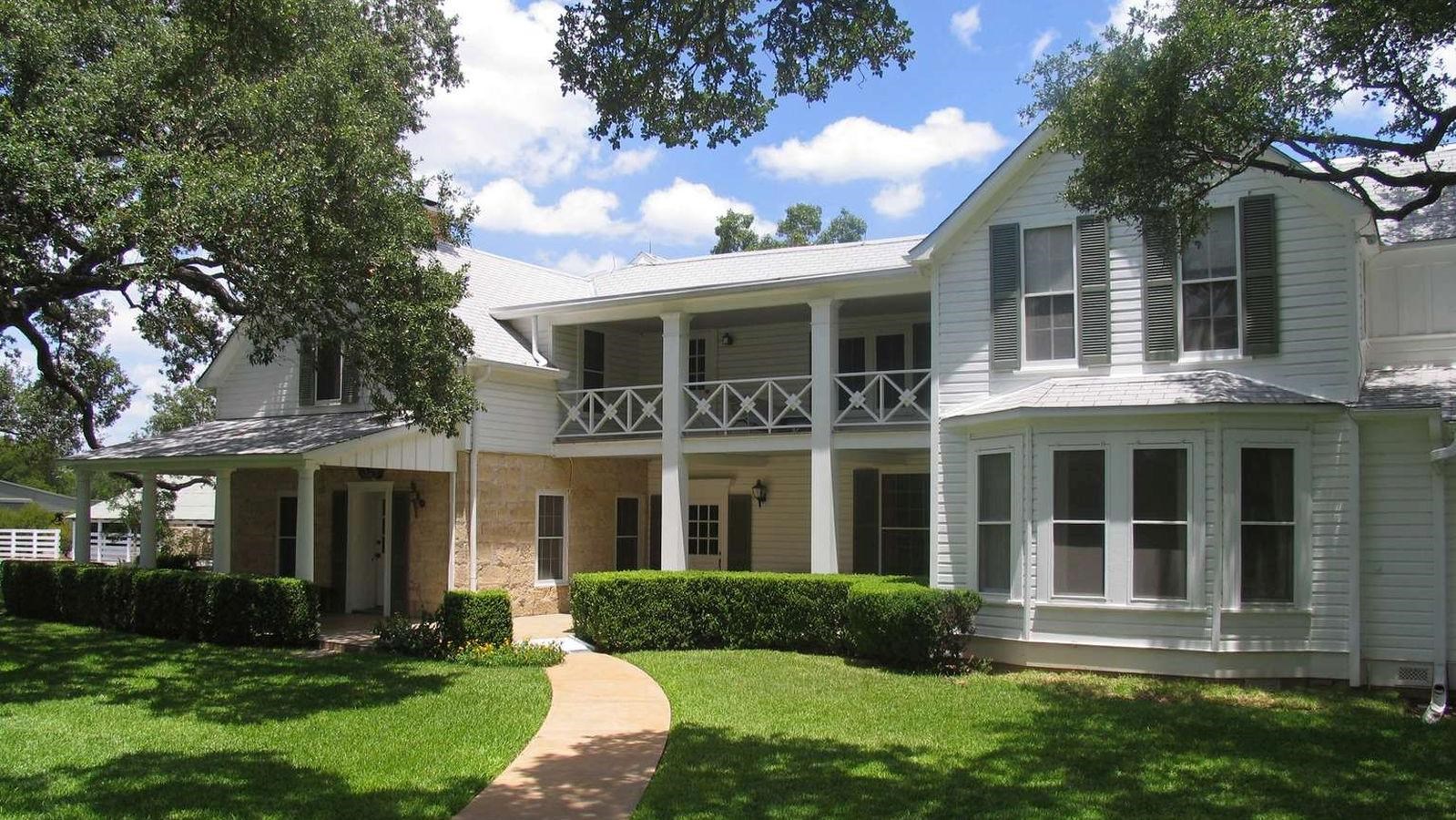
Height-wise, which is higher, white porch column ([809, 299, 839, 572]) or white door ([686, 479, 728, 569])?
white porch column ([809, 299, 839, 572])

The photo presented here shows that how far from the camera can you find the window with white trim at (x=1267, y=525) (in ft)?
41.8

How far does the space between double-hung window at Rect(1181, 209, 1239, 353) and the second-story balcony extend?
4558mm

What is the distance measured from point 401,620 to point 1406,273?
566 inches

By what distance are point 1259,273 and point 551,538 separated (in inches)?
495

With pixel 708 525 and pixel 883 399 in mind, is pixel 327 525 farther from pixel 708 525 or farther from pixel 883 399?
pixel 883 399

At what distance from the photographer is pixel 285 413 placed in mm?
20938

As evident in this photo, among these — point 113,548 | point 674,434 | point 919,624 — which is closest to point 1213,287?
point 919,624

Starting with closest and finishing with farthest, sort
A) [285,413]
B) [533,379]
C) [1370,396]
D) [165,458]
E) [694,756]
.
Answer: [694,756]
[1370,396]
[165,458]
[533,379]
[285,413]

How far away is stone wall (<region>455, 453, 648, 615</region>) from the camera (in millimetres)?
18531

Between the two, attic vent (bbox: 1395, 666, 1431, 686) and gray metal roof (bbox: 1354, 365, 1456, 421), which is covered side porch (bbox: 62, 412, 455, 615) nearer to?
gray metal roof (bbox: 1354, 365, 1456, 421)

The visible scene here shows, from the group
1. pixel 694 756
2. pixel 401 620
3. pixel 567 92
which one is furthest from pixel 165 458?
pixel 694 756

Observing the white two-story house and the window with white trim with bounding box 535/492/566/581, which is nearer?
the white two-story house

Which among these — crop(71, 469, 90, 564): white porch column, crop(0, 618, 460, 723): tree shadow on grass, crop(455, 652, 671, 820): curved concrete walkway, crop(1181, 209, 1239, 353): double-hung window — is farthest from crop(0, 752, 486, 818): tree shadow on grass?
crop(71, 469, 90, 564): white porch column

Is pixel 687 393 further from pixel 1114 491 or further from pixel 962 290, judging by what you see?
pixel 1114 491
